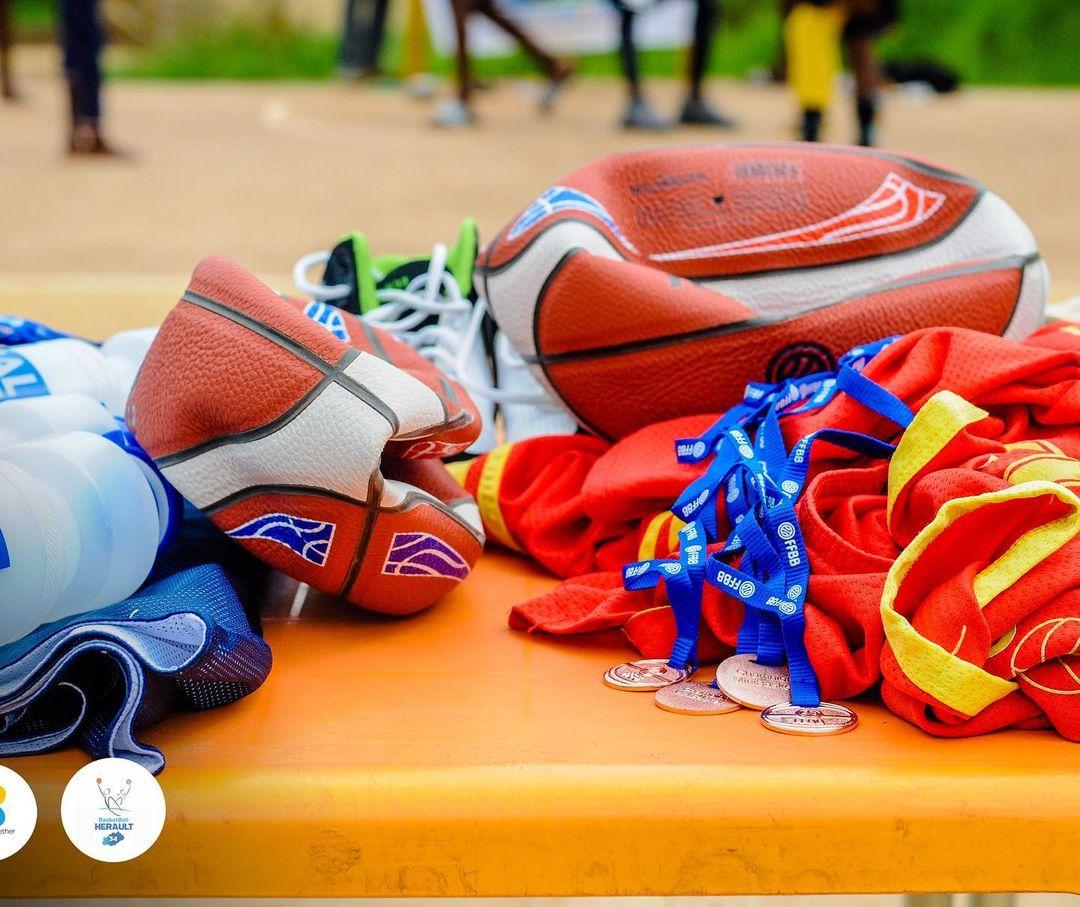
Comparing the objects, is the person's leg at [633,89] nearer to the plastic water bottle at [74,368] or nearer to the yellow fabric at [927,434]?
the plastic water bottle at [74,368]

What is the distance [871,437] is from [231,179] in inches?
177

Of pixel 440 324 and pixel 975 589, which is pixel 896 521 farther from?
pixel 440 324

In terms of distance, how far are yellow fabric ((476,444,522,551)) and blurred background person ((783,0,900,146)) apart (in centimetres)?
247

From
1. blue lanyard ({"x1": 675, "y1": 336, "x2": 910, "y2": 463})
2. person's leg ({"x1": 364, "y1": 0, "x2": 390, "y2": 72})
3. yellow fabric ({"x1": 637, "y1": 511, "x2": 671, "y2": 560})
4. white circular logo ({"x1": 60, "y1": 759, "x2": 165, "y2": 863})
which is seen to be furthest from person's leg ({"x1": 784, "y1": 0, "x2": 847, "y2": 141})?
person's leg ({"x1": 364, "y1": 0, "x2": 390, "y2": 72})

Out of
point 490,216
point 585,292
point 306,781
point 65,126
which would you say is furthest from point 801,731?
point 65,126

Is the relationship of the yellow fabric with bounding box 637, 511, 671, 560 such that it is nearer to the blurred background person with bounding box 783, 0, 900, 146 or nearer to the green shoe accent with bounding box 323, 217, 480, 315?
the green shoe accent with bounding box 323, 217, 480, 315

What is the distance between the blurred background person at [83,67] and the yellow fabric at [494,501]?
11.6 ft

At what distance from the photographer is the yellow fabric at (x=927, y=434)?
869 mm

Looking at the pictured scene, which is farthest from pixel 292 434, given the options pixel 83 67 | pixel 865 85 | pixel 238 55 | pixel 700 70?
pixel 238 55

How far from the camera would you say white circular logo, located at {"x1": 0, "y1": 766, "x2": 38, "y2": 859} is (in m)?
0.76

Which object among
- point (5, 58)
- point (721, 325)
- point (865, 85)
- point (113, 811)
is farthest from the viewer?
point (5, 58)

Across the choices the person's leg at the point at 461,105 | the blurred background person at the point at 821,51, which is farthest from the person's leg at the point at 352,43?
the blurred background person at the point at 821,51

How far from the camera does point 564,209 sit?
1.11 m

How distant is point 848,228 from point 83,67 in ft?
12.6
